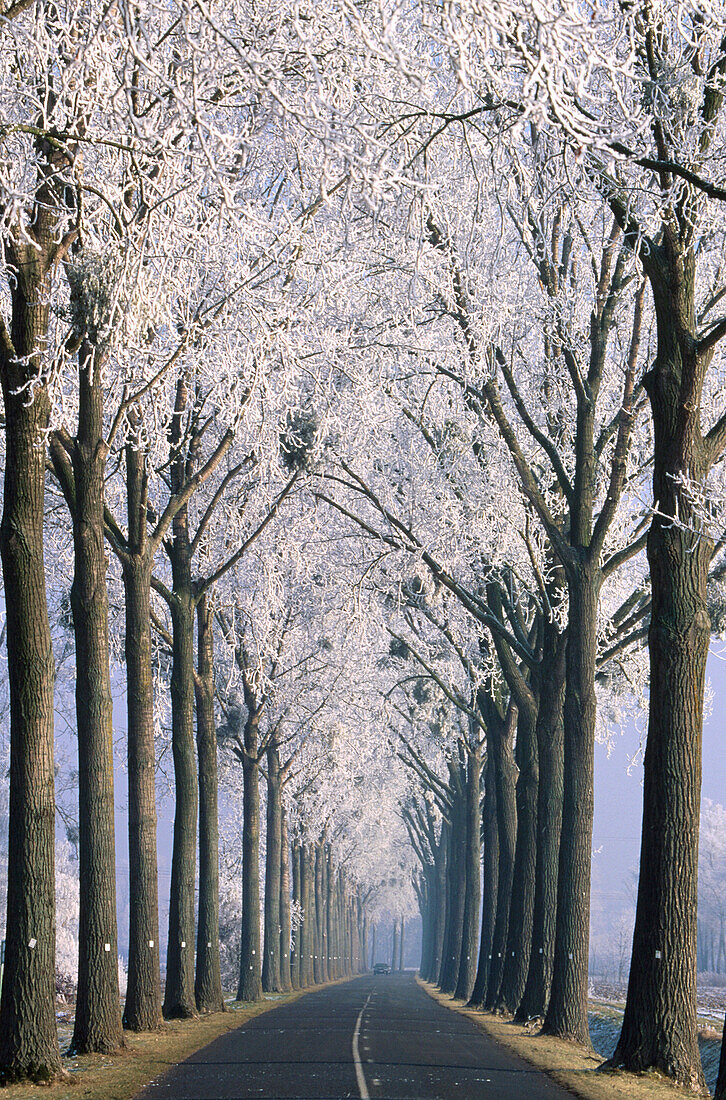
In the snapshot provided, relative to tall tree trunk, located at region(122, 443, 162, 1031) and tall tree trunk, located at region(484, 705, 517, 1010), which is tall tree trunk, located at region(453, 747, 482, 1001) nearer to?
tall tree trunk, located at region(484, 705, 517, 1010)

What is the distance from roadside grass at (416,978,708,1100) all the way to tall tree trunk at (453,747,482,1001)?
771 inches

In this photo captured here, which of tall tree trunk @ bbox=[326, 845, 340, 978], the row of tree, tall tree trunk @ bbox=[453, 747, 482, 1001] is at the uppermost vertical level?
the row of tree

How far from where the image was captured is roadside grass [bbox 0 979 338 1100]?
35.7 ft

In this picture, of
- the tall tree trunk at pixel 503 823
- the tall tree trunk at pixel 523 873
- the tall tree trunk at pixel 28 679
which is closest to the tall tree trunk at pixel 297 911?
the tall tree trunk at pixel 503 823

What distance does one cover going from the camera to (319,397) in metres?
Answer: 19.5

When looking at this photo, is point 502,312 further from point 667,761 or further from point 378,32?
point 378,32

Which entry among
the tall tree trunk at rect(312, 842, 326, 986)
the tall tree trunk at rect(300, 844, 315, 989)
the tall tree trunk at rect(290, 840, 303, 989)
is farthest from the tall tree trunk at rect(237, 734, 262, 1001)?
the tall tree trunk at rect(312, 842, 326, 986)

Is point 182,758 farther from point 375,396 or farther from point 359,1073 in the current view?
point 359,1073

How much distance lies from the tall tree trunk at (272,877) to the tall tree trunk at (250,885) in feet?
18.8

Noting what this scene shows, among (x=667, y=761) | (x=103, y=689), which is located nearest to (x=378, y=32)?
(x=667, y=761)

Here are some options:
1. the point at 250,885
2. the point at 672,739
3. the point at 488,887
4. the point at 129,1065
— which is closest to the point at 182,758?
the point at 129,1065

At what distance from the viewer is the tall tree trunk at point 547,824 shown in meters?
21.1

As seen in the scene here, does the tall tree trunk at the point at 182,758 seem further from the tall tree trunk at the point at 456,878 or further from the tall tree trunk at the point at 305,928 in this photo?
the tall tree trunk at the point at 305,928

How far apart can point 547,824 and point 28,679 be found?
1192cm
